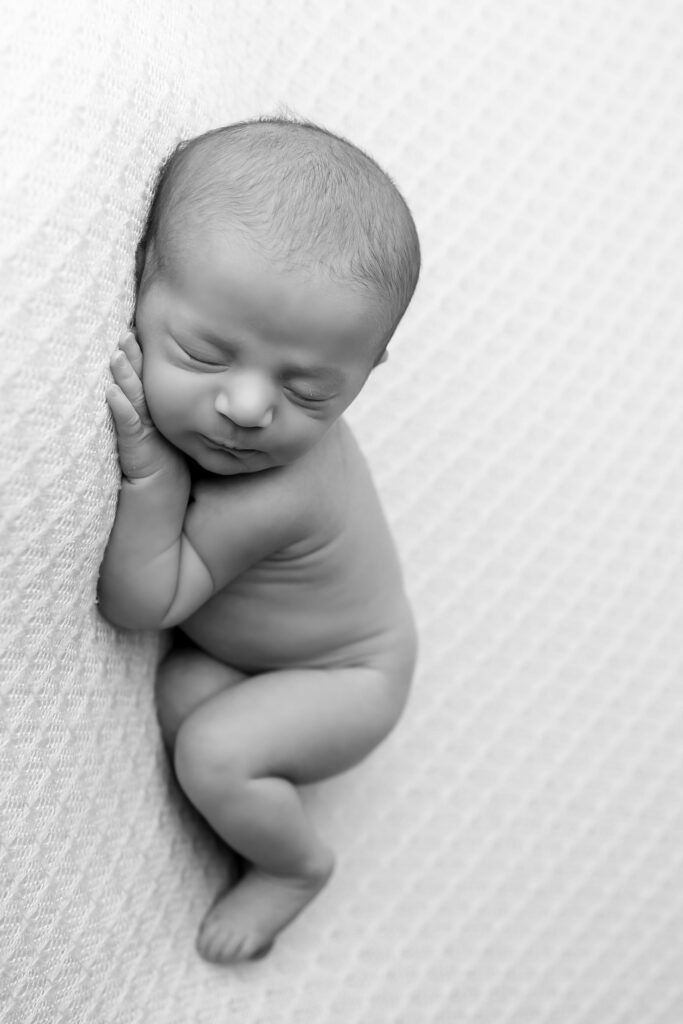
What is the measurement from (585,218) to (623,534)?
1.14 ft

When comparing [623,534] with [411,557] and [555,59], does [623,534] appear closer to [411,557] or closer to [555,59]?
[411,557]

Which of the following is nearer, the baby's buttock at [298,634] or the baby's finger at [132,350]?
the baby's finger at [132,350]

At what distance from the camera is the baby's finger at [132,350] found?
2.83 ft

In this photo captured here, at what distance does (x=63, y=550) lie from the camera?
2.75ft

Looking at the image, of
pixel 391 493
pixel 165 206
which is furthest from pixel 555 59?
pixel 165 206

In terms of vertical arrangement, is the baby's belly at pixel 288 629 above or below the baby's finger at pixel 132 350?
below

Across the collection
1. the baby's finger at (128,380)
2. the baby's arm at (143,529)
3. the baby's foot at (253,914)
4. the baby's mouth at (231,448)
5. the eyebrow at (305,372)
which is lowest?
the baby's foot at (253,914)

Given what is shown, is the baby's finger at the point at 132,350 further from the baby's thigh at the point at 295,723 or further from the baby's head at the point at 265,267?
the baby's thigh at the point at 295,723

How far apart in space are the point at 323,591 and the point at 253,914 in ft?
1.00

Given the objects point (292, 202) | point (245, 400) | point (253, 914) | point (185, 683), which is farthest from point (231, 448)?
point (253, 914)

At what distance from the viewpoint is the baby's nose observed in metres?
0.85

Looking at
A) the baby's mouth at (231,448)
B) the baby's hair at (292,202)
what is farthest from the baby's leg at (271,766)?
the baby's hair at (292,202)

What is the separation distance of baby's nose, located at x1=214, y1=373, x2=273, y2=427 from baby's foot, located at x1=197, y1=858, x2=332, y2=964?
1.60 ft

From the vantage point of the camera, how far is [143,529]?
918mm
